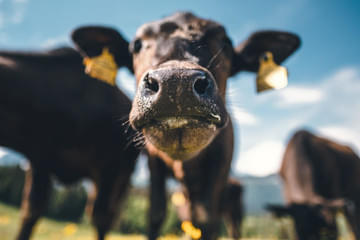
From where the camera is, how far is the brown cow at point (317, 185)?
4.82m

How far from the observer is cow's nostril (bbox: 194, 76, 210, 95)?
1.51 m

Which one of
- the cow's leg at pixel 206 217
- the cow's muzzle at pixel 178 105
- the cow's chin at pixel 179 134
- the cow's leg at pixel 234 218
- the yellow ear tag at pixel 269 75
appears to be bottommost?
the cow's leg at pixel 234 218

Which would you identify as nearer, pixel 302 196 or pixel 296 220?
pixel 296 220

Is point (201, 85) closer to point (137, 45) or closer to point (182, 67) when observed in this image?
point (182, 67)

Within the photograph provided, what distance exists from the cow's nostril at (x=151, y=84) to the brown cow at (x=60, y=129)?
222 centimetres

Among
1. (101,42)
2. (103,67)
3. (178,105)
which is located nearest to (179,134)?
(178,105)

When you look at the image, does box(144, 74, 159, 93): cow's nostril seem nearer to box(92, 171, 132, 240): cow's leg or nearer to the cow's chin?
the cow's chin

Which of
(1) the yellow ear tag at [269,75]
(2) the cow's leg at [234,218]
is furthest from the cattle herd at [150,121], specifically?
(2) the cow's leg at [234,218]

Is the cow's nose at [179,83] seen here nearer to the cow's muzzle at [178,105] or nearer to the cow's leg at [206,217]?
the cow's muzzle at [178,105]

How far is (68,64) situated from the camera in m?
4.55

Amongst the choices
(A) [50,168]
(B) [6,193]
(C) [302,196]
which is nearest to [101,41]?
(A) [50,168]

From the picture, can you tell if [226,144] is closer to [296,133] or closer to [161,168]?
[161,168]

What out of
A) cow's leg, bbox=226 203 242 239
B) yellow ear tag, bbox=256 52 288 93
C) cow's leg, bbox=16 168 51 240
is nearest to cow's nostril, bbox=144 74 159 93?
yellow ear tag, bbox=256 52 288 93

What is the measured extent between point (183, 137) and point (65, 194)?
41.3 ft
